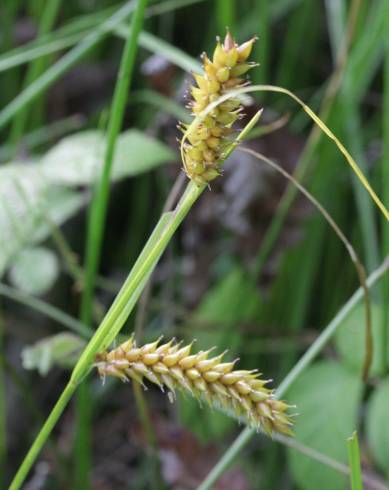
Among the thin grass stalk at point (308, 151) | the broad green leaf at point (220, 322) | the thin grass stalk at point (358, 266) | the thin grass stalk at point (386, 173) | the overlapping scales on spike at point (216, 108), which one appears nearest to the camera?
the overlapping scales on spike at point (216, 108)

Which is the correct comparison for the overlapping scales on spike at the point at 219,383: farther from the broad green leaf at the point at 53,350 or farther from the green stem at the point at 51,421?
the broad green leaf at the point at 53,350

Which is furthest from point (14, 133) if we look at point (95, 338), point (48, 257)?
point (95, 338)

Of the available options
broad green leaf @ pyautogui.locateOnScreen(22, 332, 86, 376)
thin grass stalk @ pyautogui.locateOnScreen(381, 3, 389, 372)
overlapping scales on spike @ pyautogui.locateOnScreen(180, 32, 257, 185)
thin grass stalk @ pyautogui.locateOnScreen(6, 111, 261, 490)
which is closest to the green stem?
thin grass stalk @ pyautogui.locateOnScreen(6, 111, 261, 490)

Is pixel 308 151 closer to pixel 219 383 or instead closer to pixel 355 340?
pixel 355 340

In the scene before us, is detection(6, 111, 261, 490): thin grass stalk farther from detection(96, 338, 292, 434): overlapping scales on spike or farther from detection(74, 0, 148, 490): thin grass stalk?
detection(74, 0, 148, 490): thin grass stalk

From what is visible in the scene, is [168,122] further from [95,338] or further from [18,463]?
[95,338]

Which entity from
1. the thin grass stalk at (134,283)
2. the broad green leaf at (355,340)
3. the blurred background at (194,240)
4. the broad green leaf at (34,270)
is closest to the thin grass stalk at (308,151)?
the blurred background at (194,240)
